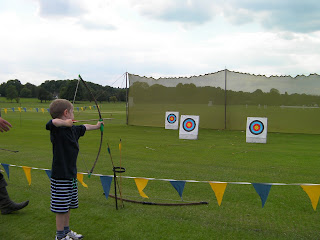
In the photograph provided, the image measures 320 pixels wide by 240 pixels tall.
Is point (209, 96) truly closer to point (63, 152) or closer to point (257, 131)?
point (257, 131)

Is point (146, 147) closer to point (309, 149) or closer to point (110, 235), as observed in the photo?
point (309, 149)

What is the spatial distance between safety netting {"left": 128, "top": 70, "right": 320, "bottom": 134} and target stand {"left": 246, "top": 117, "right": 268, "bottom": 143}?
2.77 metres

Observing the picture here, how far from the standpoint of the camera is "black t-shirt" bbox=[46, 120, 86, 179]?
8.68ft

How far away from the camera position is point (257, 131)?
971cm

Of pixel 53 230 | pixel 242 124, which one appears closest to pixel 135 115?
pixel 242 124

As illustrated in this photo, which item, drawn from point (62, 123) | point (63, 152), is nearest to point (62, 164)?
point (63, 152)

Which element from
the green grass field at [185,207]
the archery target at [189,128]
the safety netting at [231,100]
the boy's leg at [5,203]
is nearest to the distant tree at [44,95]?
the safety netting at [231,100]

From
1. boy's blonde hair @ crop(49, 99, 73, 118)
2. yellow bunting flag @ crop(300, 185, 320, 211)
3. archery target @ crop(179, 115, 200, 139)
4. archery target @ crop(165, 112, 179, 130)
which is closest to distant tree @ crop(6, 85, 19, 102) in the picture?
archery target @ crop(165, 112, 179, 130)

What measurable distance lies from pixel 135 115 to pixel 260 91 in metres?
6.10

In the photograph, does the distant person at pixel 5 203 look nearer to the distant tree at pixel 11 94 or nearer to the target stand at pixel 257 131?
the target stand at pixel 257 131

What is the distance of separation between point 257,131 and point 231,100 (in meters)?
3.67

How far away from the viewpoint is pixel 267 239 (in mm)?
2799

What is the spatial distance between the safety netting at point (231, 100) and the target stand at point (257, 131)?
277 centimetres

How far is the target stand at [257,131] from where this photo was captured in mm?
9375
